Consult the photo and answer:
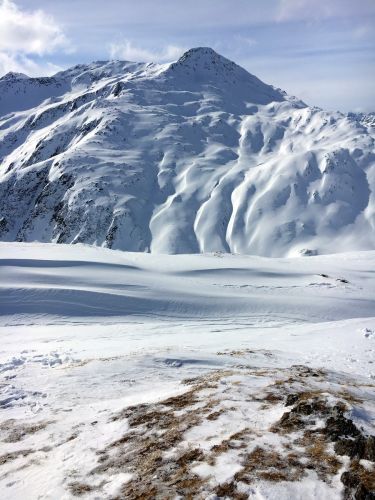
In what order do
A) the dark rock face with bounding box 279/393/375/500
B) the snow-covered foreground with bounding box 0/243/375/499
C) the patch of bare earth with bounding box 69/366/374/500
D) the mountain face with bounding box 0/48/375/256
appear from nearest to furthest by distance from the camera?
the dark rock face with bounding box 279/393/375/500 < the patch of bare earth with bounding box 69/366/374/500 < the snow-covered foreground with bounding box 0/243/375/499 < the mountain face with bounding box 0/48/375/256

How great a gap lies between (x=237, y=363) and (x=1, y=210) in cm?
18772

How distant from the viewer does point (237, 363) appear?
46.5ft

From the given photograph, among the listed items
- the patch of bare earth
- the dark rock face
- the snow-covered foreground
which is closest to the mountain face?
the snow-covered foreground

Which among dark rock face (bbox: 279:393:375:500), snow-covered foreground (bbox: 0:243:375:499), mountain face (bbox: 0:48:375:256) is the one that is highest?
mountain face (bbox: 0:48:375:256)

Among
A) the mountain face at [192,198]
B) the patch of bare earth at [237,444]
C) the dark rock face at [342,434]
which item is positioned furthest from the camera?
the mountain face at [192,198]

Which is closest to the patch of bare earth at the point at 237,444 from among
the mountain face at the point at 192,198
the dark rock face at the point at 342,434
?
the dark rock face at the point at 342,434

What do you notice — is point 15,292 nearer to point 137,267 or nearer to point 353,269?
point 137,267

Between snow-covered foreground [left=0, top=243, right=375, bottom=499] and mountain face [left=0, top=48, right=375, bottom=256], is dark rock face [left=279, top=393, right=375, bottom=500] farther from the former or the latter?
mountain face [left=0, top=48, right=375, bottom=256]

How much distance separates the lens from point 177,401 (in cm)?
976

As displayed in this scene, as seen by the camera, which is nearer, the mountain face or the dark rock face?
the dark rock face

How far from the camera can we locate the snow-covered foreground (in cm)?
670

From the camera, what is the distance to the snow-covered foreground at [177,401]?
670 cm

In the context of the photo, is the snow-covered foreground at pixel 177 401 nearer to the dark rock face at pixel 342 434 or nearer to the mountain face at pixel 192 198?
the dark rock face at pixel 342 434

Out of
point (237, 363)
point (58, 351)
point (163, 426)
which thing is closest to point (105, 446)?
point (163, 426)
